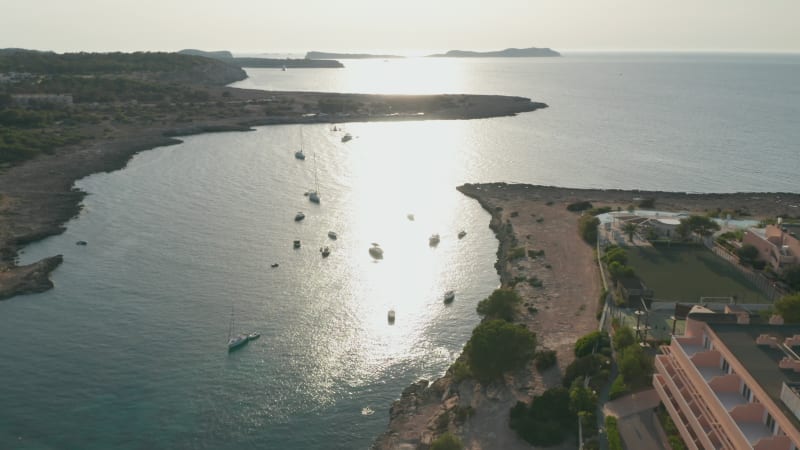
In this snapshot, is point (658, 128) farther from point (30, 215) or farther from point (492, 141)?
point (30, 215)

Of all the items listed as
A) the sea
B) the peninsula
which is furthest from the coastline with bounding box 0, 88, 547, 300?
the sea

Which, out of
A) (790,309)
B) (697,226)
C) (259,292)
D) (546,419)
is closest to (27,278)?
(259,292)

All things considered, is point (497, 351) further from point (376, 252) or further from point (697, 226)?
point (697, 226)

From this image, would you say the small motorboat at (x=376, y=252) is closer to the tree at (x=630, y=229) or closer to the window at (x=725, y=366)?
the tree at (x=630, y=229)

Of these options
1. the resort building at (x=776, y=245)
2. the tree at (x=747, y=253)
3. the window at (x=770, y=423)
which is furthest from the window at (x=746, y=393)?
the tree at (x=747, y=253)

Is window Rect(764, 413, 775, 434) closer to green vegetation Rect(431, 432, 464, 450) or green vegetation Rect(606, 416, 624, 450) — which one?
green vegetation Rect(606, 416, 624, 450)

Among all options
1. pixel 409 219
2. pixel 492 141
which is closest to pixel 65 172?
pixel 409 219

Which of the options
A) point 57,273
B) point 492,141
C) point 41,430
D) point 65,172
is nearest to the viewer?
point 41,430
